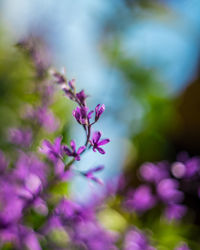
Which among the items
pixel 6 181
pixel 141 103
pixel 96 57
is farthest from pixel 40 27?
pixel 6 181

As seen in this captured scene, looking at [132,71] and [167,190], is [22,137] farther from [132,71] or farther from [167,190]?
[132,71]

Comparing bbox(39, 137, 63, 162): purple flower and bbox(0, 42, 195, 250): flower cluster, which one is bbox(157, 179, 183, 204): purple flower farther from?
bbox(39, 137, 63, 162): purple flower

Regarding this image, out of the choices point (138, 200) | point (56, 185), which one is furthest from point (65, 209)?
point (138, 200)

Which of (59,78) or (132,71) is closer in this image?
(59,78)

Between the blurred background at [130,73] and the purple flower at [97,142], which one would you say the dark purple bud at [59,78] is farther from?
the blurred background at [130,73]

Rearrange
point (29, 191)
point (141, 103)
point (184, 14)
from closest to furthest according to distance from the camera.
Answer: point (29, 191) < point (141, 103) < point (184, 14)

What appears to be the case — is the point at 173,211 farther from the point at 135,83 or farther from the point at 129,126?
the point at 135,83

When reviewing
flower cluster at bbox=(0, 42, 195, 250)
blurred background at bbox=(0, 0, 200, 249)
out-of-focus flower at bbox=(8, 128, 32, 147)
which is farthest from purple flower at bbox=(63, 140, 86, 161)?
blurred background at bbox=(0, 0, 200, 249)

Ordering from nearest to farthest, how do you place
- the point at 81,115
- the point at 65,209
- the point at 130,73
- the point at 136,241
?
the point at 81,115 < the point at 65,209 < the point at 136,241 < the point at 130,73
